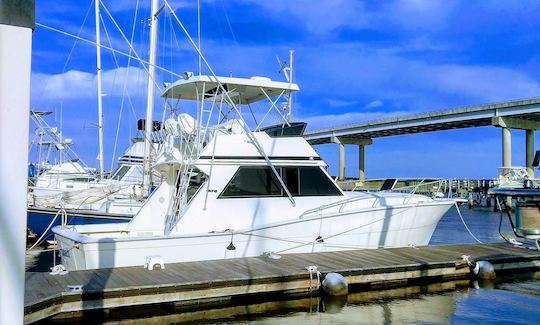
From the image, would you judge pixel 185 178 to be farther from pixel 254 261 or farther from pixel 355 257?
pixel 355 257

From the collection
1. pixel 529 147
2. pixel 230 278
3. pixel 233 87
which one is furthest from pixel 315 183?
pixel 529 147

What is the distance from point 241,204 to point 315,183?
74.3 inches

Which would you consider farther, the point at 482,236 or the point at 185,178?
the point at 482,236

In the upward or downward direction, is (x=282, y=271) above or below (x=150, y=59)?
below

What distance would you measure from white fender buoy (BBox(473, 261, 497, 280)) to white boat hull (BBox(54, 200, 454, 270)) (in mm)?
1737

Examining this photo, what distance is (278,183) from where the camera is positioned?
36.1 ft

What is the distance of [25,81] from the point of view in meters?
1.70

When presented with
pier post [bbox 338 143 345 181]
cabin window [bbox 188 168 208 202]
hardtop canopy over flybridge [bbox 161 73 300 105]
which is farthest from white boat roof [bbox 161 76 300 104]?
pier post [bbox 338 143 345 181]

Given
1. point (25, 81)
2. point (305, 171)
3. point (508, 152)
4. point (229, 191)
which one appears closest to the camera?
point (25, 81)

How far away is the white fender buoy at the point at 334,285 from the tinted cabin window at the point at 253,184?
102 inches

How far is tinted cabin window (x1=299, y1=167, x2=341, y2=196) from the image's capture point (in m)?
11.3

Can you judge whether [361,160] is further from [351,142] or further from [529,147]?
[529,147]

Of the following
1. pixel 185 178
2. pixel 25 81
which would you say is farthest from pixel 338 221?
pixel 25 81

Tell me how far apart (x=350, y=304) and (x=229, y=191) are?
3.29 meters
